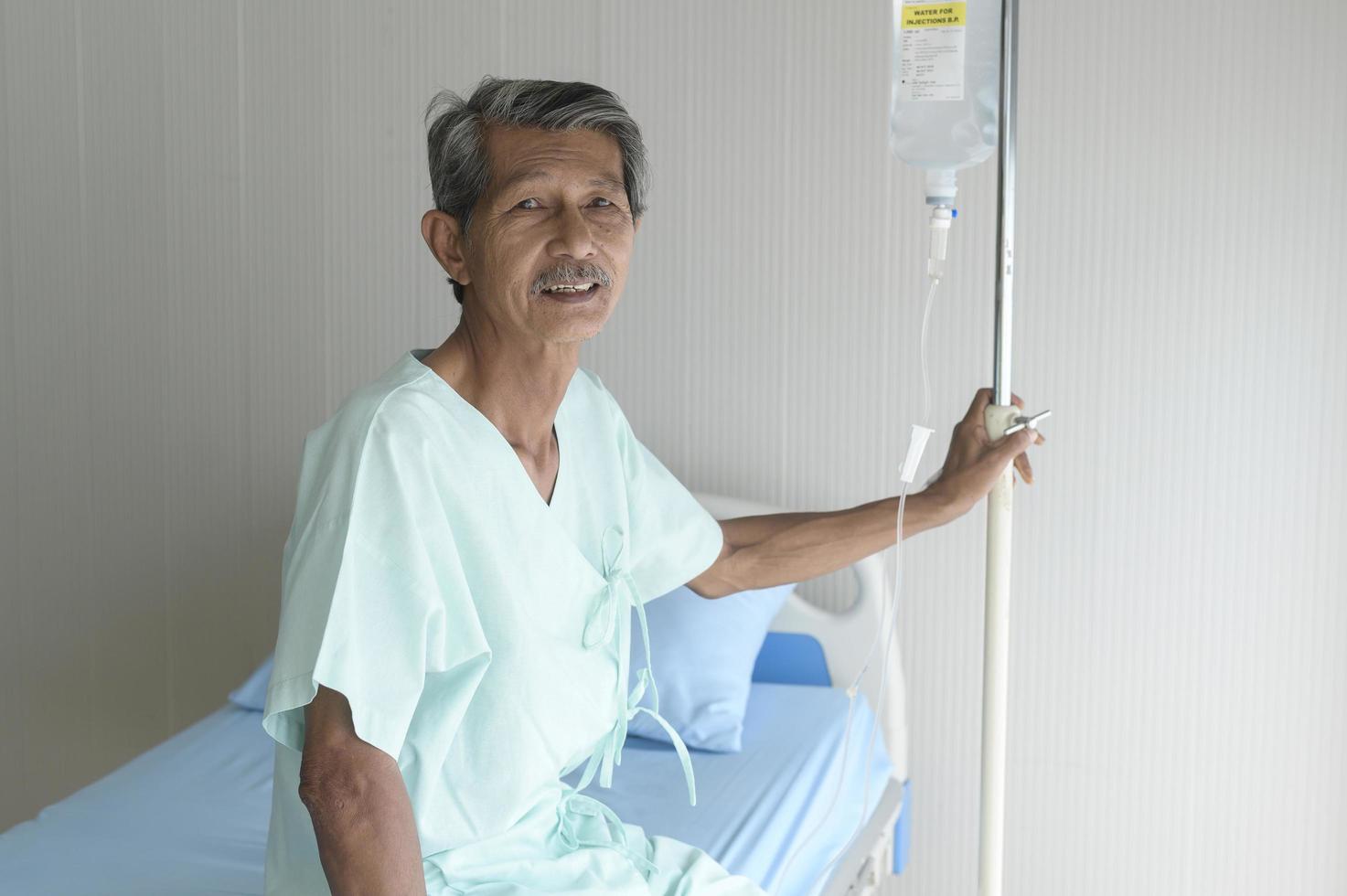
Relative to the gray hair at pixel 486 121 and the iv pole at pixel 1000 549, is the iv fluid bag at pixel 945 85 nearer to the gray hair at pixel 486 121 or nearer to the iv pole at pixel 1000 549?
the iv pole at pixel 1000 549

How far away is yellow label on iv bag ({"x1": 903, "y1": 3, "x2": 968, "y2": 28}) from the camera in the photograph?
1465 millimetres

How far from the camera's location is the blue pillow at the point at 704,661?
229 cm

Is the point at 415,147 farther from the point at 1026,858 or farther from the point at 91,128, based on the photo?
the point at 1026,858

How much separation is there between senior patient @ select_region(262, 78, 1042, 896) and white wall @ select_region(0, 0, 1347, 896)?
2.96 ft

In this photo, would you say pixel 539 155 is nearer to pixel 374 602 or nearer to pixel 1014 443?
pixel 374 602

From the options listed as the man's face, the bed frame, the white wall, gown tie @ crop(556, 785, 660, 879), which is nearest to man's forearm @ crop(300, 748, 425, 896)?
gown tie @ crop(556, 785, 660, 879)

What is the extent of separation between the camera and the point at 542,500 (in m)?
1.42

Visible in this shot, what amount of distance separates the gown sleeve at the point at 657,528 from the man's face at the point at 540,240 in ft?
0.73

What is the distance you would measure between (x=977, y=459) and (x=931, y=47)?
0.46 m

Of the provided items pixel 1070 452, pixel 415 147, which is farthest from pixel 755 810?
pixel 415 147

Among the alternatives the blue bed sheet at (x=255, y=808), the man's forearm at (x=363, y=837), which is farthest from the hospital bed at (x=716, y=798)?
the man's forearm at (x=363, y=837)

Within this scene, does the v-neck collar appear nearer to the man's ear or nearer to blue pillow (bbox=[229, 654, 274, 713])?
the man's ear

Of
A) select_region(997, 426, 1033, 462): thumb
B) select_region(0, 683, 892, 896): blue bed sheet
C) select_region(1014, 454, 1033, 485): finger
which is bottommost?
select_region(0, 683, 892, 896): blue bed sheet

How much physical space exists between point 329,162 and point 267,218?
183 millimetres
